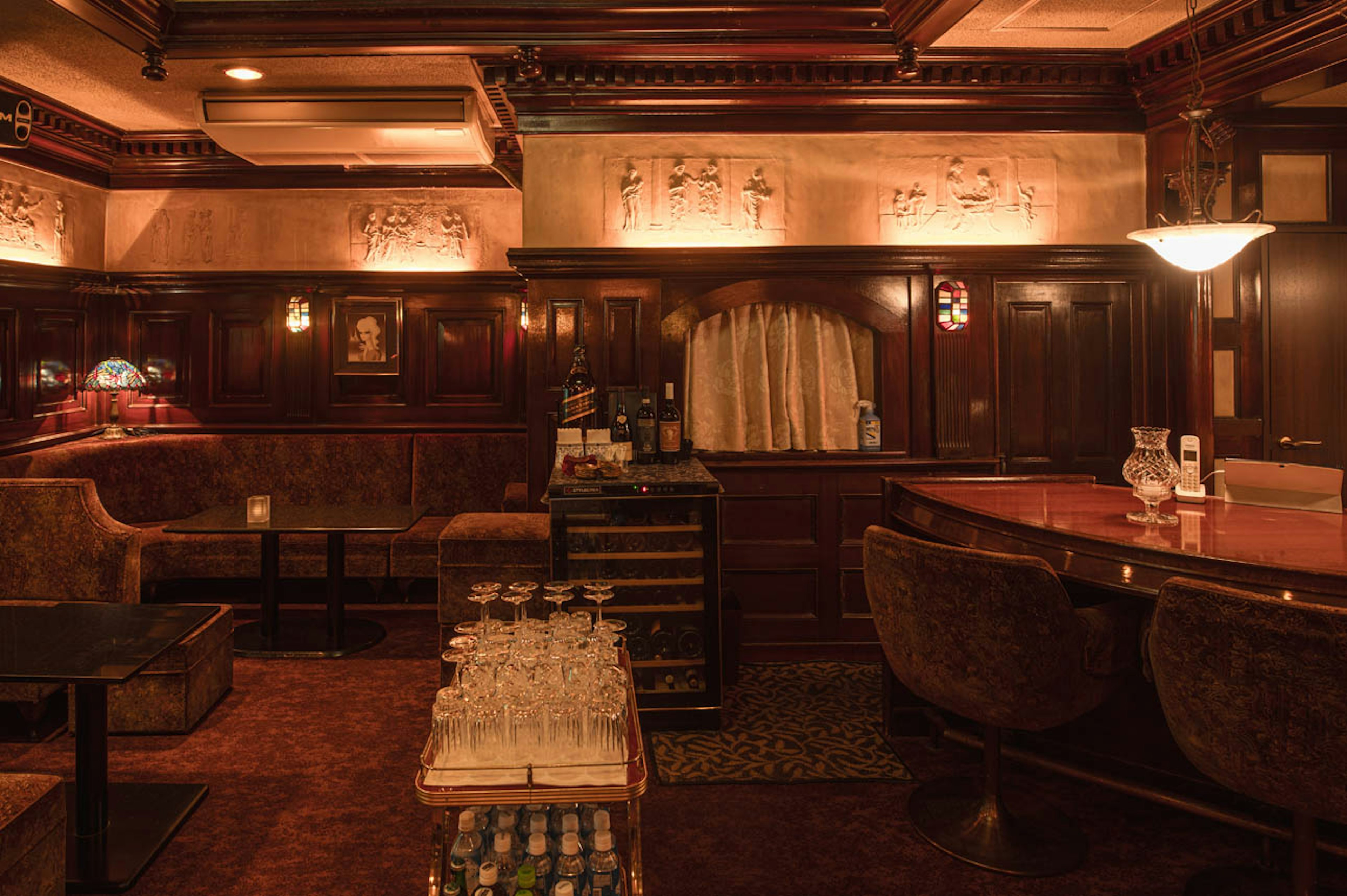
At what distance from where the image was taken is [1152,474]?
327cm

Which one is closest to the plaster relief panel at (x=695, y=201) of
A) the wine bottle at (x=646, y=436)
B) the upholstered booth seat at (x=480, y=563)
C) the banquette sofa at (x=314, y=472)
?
the wine bottle at (x=646, y=436)

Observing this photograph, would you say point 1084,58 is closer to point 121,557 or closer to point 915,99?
point 915,99

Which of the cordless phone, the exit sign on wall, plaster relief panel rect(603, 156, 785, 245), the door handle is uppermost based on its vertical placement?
the exit sign on wall

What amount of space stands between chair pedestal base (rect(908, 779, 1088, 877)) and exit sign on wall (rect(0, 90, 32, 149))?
5671 mm

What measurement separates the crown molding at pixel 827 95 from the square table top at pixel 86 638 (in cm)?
345

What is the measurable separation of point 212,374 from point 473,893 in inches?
259

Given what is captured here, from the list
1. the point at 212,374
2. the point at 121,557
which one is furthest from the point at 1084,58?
the point at 212,374

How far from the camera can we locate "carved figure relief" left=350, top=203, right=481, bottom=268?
24.9 ft

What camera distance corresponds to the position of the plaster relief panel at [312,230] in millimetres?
7523

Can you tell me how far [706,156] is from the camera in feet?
18.8

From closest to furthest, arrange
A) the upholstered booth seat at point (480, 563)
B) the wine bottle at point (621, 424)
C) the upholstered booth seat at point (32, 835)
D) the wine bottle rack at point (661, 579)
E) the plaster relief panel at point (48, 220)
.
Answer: the upholstered booth seat at point (32, 835), the wine bottle rack at point (661, 579), the wine bottle at point (621, 424), the upholstered booth seat at point (480, 563), the plaster relief panel at point (48, 220)

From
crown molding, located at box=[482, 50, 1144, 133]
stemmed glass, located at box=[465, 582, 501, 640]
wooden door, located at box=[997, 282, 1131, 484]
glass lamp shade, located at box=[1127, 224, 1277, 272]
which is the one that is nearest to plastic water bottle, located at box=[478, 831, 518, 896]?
stemmed glass, located at box=[465, 582, 501, 640]

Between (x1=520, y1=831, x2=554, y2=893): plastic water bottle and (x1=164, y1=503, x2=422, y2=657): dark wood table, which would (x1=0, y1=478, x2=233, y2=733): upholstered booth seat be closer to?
(x1=164, y1=503, x2=422, y2=657): dark wood table

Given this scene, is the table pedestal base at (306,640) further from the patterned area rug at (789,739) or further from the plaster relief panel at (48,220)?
the plaster relief panel at (48,220)
